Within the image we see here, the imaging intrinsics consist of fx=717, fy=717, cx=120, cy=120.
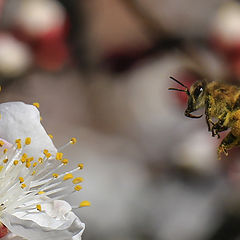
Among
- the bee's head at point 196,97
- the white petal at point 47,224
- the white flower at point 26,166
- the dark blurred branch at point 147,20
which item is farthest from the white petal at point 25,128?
the dark blurred branch at point 147,20

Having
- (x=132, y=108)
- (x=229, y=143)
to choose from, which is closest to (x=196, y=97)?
(x=229, y=143)

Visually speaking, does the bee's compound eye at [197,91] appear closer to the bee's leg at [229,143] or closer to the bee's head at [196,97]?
the bee's head at [196,97]

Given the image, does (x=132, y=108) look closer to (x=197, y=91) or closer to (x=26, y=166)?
(x=197, y=91)

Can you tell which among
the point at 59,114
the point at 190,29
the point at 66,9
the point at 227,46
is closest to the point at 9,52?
the point at 66,9

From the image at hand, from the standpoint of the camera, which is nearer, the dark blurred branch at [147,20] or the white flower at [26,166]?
the white flower at [26,166]

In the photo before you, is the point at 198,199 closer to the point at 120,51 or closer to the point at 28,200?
the point at 120,51

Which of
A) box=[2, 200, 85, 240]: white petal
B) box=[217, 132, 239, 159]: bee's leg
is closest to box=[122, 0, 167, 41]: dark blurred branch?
box=[217, 132, 239, 159]: bee's leg

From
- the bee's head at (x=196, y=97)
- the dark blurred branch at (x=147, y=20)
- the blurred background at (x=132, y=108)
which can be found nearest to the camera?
the bee's head at (x=196, y=97)

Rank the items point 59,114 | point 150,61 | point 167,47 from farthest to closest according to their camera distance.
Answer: point 59,114
point 150,61
point 167,47
